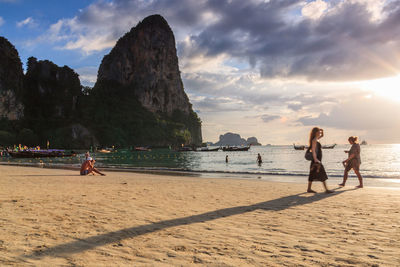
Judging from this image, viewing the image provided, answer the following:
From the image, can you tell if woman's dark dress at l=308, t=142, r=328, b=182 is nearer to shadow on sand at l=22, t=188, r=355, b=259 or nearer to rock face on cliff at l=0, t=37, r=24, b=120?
shadow on sand at l=22, t=188, r=355, b=259

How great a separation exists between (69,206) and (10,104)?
13671cm

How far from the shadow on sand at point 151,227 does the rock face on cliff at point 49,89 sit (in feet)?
498

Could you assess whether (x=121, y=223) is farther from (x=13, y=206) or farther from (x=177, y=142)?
(x=177, y=142)

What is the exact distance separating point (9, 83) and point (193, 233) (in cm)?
14247

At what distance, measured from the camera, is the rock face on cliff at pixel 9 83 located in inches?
4587

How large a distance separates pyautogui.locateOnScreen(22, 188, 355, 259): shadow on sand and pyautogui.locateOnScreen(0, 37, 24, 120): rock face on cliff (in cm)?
13473

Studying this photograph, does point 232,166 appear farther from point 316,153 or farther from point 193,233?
point 193,233

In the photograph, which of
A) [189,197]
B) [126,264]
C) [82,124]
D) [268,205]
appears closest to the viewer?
[126,264]

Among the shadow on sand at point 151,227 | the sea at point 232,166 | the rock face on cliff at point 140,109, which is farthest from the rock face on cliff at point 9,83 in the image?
the shadow on sand at point 151,227

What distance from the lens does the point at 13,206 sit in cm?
717

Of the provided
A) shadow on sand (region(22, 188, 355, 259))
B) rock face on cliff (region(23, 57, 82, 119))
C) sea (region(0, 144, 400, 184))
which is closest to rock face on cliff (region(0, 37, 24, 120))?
rock face on cliff (region(23, 57, 82, 119))

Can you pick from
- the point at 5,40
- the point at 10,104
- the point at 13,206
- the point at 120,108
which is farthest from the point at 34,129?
the point at 13,206

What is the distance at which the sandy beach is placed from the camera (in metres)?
4.07

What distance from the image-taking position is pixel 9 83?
11938cm
